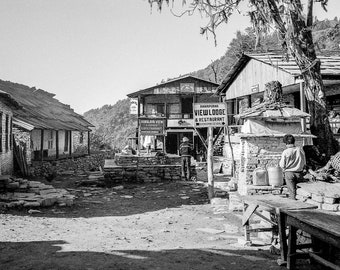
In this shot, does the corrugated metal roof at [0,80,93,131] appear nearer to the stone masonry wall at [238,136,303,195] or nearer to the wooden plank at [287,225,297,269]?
the stone masonry wall at [238,136,303,195]

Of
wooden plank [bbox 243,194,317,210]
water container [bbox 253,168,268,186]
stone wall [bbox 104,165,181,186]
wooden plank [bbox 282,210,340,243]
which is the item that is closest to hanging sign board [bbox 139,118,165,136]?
stone wall [bbox 104,165,181,186]

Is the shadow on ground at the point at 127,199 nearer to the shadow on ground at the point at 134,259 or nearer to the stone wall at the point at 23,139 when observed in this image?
the shadow on ground at the point at 134,259

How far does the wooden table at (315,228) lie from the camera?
3.62 metres

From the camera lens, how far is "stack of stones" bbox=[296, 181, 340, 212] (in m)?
5.50

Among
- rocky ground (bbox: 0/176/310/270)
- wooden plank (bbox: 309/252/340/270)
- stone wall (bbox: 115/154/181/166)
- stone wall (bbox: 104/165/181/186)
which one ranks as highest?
stone wall (bbox: 115/154/181/166)

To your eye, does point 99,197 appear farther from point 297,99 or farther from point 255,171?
point 297,99

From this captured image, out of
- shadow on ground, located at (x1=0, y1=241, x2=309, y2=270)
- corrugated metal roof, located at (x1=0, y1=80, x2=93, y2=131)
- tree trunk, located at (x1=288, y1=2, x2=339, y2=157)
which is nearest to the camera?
shadow on ground, located at (x1=0, y1=241, x2=309, y2=270)

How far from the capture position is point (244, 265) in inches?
189

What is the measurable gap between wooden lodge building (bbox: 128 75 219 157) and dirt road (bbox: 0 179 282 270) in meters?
17.1

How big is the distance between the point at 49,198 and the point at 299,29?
29.5 feet

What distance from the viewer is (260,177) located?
26.3ft

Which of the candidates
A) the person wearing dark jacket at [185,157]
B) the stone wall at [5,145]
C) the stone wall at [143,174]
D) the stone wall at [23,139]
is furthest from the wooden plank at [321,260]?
the stone wall at [23,139]

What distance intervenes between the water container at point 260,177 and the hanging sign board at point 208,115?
2335 millimetres

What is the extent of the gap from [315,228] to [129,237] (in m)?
3.74
